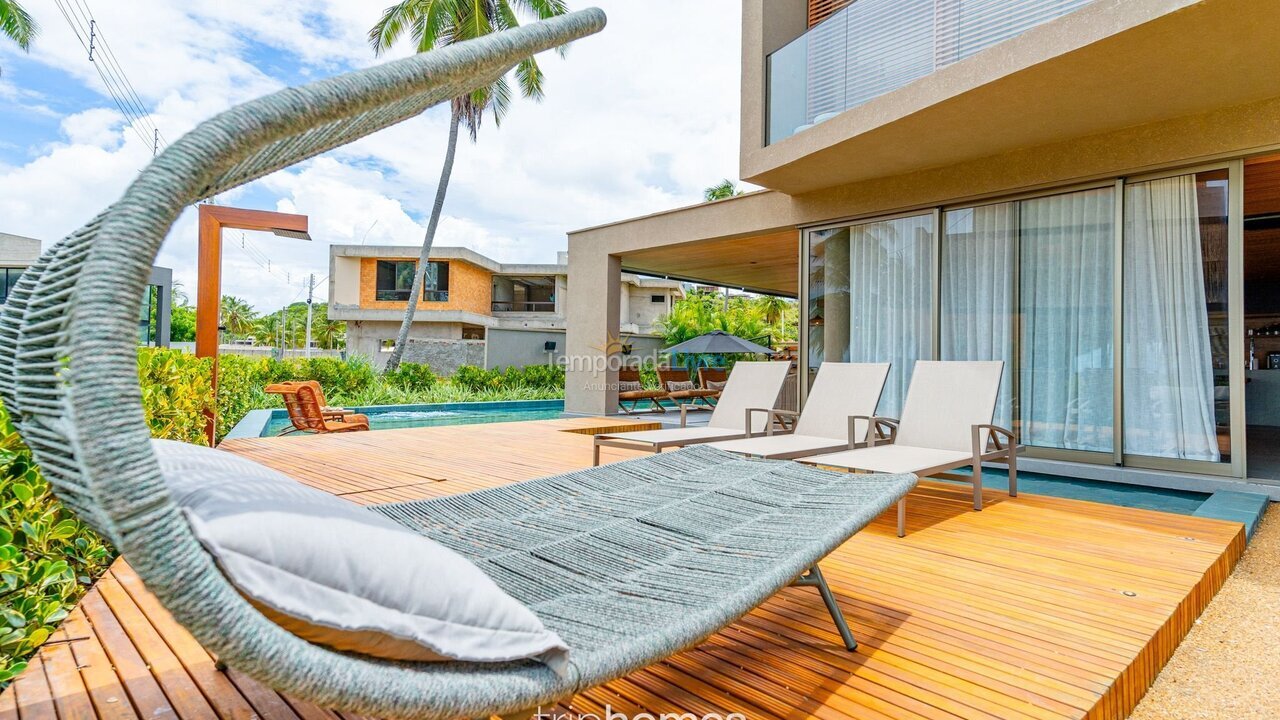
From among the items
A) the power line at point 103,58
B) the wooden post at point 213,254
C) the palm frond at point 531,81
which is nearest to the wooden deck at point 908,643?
the wooden post at point 213,254

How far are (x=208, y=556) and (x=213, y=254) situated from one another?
609cm

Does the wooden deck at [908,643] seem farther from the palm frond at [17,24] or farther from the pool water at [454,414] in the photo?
the palm frond at [17,24]

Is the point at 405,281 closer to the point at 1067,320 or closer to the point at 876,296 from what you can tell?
the point at 876,296

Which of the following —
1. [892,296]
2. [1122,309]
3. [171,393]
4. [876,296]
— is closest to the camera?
[171,393]

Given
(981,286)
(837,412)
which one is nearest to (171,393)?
(837,412)

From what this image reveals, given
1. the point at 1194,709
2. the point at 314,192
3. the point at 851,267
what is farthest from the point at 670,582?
the point at 314,192

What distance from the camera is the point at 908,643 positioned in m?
2.00

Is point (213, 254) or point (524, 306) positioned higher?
point (524, 306)

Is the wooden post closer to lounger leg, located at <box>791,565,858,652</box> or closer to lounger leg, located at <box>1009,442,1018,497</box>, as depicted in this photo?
lounger leg, located at <box>791,565,858,652</box>

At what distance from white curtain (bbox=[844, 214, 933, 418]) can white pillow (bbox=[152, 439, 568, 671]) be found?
5.85 metres

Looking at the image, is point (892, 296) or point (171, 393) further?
point (892, 296)

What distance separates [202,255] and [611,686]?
19.2ft

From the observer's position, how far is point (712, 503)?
2.26 m

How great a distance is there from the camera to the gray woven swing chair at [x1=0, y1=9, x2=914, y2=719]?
2.48ft
